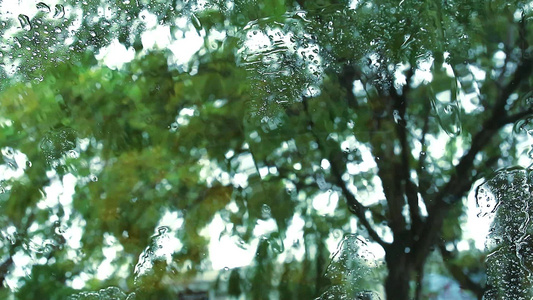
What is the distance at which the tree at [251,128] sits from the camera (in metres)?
0.77

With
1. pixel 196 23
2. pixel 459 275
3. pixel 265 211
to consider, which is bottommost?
pixel 459 275

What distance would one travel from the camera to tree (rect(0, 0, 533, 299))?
Answer: 771 millimetres

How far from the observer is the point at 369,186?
0.79 metres

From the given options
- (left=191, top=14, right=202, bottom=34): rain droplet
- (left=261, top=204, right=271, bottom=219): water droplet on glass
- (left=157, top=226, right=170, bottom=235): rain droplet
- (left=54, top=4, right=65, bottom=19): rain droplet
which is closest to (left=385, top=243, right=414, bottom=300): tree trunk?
(left=261, top=204, right=271, bottom=219): water droplet on glass

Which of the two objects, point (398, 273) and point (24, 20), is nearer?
point (398, 273)

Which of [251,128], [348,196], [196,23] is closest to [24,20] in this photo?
[196,23]

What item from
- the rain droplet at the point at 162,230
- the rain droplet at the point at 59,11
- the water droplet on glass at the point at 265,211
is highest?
the rain droplet at the point at 59,11

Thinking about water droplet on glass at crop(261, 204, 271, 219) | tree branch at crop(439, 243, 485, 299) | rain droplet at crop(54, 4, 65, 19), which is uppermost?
rain droplet at crop(54, 4, 65, 19)

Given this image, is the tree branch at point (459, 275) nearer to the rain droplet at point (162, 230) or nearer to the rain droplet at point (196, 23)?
the rain droplet at point (162, 230)

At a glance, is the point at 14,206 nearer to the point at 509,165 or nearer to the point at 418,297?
the point at 418,297

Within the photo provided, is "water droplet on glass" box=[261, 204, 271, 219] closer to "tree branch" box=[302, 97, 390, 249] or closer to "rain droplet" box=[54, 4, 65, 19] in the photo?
"tree branch" box=[302, 97, 390, 249]

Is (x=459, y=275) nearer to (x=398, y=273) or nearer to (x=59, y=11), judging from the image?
(x=398, y=273)

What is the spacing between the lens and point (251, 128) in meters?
0.83

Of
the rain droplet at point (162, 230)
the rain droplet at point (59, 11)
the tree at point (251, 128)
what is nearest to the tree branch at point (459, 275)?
the tree at point (251, 128)
